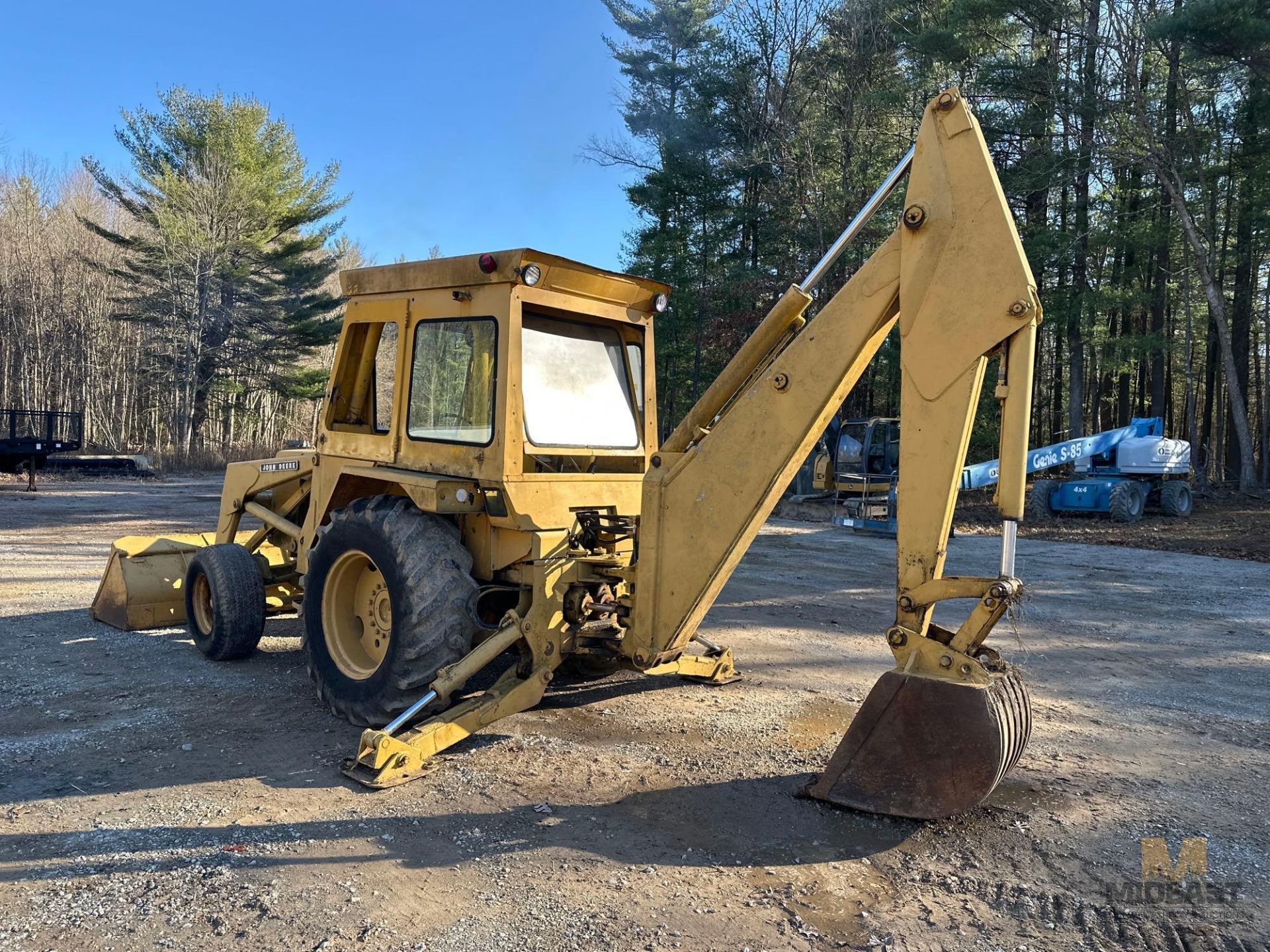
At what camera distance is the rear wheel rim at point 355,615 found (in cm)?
461

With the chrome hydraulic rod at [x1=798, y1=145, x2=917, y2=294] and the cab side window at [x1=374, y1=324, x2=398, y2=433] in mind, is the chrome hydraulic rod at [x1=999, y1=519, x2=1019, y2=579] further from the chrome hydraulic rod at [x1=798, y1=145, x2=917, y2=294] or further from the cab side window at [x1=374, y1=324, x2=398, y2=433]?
the cab side window at [x1=374, y1=324, x2=398, y2=433]

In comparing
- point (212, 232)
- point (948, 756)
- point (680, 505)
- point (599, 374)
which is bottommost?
point (948, 756)

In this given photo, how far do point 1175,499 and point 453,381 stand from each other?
1699 cm

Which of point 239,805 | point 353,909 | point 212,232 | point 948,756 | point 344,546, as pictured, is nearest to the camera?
point 353,909

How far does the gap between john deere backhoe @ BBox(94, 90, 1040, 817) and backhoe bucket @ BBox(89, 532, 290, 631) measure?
912 millimetres

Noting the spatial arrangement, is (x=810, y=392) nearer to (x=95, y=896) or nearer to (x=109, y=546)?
(x=95, y=896)

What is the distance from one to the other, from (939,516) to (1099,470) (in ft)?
52.7

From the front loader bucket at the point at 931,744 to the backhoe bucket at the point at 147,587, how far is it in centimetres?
462

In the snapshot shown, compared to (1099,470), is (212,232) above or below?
above

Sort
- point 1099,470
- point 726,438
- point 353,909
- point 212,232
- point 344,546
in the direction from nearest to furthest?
point 353,909 → point 726,438 → point 344,546 → point 1099,470 → point 212,232

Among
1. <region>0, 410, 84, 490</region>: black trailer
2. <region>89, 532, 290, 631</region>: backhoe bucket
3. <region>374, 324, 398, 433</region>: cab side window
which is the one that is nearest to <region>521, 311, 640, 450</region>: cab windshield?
<region>374, 324, 398, 433</region>: cab side window

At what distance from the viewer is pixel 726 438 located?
12.5 ft

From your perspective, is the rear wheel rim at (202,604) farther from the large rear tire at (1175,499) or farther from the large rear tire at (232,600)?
the large rear tire at (1175,499)

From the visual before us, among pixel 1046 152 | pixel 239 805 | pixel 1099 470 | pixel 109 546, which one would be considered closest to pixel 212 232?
pixel 109 546
